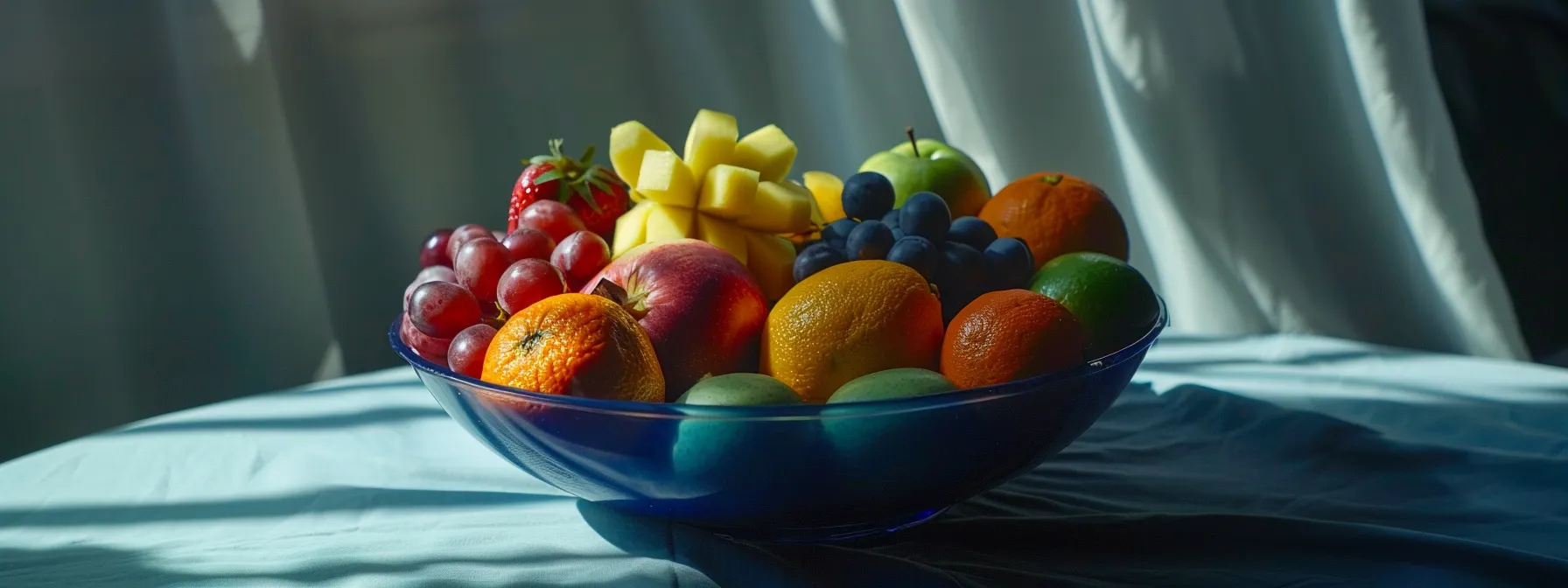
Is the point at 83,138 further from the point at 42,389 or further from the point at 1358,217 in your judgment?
the point at 1358,217

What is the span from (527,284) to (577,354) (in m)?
0.15

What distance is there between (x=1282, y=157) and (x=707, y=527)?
122 cm

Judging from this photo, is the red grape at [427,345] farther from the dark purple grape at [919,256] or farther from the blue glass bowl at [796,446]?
the dark purple grape at [919,256]

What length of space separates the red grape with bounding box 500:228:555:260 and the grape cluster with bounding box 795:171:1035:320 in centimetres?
18

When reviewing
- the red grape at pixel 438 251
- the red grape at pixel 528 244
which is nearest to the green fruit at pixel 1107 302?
the red grape at pixel 528 244

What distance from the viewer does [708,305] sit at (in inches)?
25.4

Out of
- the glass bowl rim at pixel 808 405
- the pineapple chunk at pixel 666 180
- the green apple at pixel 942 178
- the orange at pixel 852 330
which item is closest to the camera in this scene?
the glass bowl rim at pixel 808 405

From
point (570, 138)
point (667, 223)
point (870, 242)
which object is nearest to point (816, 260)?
point (870, 242)

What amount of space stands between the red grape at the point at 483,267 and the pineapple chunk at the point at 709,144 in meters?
0.17

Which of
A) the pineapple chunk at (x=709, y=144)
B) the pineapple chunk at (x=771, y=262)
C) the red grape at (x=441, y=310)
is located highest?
the pineapple chunk at (x=709, y=144)

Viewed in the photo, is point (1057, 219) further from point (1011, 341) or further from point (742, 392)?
point (742, 392)

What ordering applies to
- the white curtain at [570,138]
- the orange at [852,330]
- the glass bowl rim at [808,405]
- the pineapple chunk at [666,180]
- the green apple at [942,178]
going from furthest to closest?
the white curtain at [570,138]
the green apple at [942,178]
the pineapple chunk at [666,180]
the orange at [852,330]
the glass bowl rim at [808,405]

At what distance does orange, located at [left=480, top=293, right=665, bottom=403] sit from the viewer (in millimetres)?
558

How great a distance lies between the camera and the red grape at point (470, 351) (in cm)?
65
